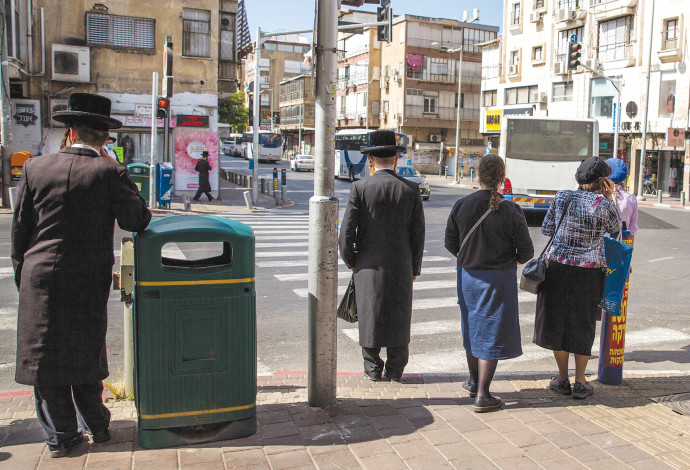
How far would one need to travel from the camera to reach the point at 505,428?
4.26 metres

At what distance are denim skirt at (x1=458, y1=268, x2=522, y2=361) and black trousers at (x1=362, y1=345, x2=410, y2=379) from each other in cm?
67

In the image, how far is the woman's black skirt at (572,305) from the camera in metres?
4.80

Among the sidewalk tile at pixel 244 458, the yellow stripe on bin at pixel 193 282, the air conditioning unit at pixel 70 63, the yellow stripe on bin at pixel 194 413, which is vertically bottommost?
the sidewalk tile at pixel 244 458

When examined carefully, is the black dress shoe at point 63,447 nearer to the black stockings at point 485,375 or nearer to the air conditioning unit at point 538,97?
the black stockings at point 485,375

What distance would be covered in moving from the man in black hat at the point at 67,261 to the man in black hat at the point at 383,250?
1.71 m

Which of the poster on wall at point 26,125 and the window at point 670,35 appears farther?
the window at point 670,35

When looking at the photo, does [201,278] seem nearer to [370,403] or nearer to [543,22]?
[370,403]

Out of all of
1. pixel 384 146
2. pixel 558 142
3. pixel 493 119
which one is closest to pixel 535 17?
pixel 493 119

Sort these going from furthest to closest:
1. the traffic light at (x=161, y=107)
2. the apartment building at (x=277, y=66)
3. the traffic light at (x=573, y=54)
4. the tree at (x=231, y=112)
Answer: the apartment building at (x=277, y=66) < the tree at (x=231, y=112) < the traffic light at (x=573, y=54) < the traffic light at (x=161, y=107)

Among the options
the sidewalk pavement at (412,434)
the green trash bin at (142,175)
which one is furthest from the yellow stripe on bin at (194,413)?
the green trash bin at (142,175)

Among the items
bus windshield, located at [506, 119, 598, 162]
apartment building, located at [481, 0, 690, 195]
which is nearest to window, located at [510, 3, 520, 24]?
apartment building, located at [481, 0, 690, 195]

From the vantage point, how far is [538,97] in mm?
44781

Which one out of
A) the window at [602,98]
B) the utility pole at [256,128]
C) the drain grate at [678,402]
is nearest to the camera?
the drain grate at [678,402]

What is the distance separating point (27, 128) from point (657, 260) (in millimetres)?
20494
